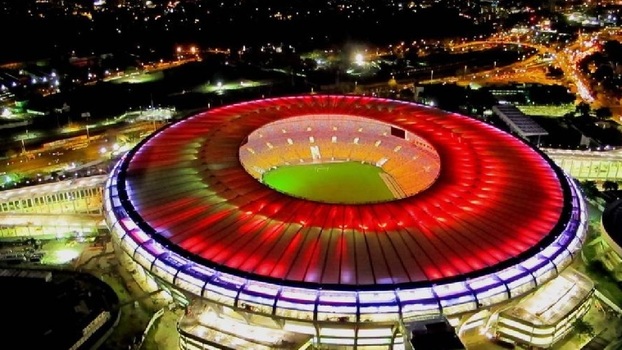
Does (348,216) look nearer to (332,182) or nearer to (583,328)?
(332,182)

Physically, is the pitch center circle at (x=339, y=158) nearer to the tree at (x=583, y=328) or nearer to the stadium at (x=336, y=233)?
the stadium at (x=336, y=233)

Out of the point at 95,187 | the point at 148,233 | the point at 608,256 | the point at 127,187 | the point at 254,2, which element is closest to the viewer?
the point at 148,233

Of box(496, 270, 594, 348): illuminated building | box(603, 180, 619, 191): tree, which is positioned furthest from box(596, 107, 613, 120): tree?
box(496, 270, 594, 348): illuminated building

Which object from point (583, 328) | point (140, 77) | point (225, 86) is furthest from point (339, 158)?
point (140, 77)

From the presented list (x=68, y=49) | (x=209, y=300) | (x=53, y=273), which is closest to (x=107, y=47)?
(x=68, y=49)

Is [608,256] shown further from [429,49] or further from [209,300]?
[429,49]

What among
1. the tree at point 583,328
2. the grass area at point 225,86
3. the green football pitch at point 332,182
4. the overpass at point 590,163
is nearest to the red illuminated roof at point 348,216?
the green football pitch at point 332,182
